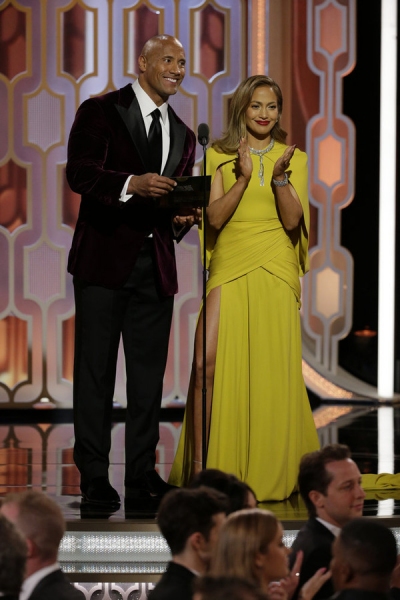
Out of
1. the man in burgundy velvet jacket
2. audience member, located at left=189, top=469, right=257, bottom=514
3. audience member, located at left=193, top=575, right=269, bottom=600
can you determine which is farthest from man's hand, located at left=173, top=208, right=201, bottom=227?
audience member, located at left=193, top=575, right=269, bottom=600

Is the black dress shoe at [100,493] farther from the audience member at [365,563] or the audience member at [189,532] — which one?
the audience member at [365,563]

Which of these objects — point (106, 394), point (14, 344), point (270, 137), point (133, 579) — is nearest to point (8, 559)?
point (133, 579)

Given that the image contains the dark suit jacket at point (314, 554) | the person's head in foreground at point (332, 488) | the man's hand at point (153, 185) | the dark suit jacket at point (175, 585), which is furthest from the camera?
the man's hand at point (153, 185)

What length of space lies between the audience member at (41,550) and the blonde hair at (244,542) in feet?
1.18

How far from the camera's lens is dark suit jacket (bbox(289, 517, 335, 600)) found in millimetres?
2651

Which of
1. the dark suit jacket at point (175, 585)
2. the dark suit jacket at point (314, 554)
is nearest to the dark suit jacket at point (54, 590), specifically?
the dark suit jacket at point (175, 585)

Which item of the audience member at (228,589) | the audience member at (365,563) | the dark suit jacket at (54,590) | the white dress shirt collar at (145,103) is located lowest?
the dark suit jacket at (54,590)

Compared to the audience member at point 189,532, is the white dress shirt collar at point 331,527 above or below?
below

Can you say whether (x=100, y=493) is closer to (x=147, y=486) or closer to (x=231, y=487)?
(x=147, y=486)

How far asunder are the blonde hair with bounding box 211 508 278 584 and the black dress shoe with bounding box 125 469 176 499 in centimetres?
164

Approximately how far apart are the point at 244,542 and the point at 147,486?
5.74ft

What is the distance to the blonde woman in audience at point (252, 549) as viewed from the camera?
7.14 feet

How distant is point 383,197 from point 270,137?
3.34 metres

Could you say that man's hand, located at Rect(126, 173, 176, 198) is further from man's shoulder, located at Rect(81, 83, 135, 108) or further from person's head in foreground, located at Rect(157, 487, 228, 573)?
person's head in foreground, located at Rect(157, 487, 228, 573)
